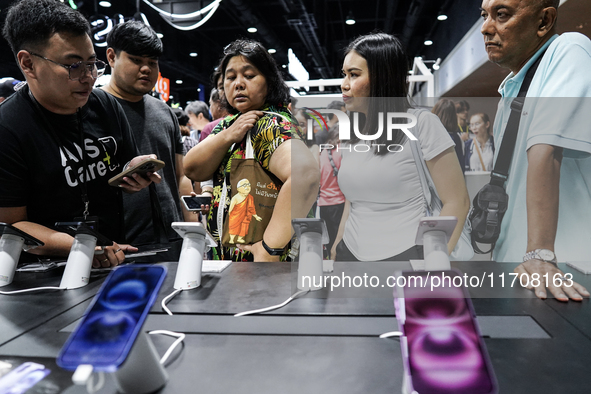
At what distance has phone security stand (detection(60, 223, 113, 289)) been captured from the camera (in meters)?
1.07

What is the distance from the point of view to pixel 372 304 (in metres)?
0.91

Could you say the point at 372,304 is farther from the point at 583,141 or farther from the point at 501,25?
the point at 501,25

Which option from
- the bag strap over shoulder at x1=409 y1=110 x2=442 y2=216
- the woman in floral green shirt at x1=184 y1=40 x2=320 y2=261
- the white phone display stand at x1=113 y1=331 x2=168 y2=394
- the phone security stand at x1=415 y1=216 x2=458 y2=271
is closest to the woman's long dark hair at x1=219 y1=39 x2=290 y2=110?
the woman in floral green shirt at x1=184 y1=40 x2=320 y2=261

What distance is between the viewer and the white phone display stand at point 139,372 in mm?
564

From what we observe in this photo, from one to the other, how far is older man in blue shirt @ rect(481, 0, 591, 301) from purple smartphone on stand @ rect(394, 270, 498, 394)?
16.9 inches

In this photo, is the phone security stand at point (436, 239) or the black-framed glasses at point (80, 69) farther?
the black-framed glasses at point (80, 69)

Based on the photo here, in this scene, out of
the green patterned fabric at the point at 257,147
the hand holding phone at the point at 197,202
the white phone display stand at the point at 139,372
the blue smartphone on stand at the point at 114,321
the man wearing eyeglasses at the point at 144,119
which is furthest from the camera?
the man wearing eyeglasses at the point at 144,119

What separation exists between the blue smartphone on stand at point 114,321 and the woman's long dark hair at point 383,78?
52cm

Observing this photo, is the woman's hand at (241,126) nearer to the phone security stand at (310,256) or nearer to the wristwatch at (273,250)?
the wristwatch at (273,250)

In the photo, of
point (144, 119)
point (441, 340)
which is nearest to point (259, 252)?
point (441, 340)

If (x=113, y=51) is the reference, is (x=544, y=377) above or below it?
below

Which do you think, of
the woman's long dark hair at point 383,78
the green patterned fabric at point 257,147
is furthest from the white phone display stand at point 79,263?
the woman's long dark hair at point 383,78

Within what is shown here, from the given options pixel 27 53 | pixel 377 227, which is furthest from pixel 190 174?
pixel 377 227

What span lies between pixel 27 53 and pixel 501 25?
4.51 ft
